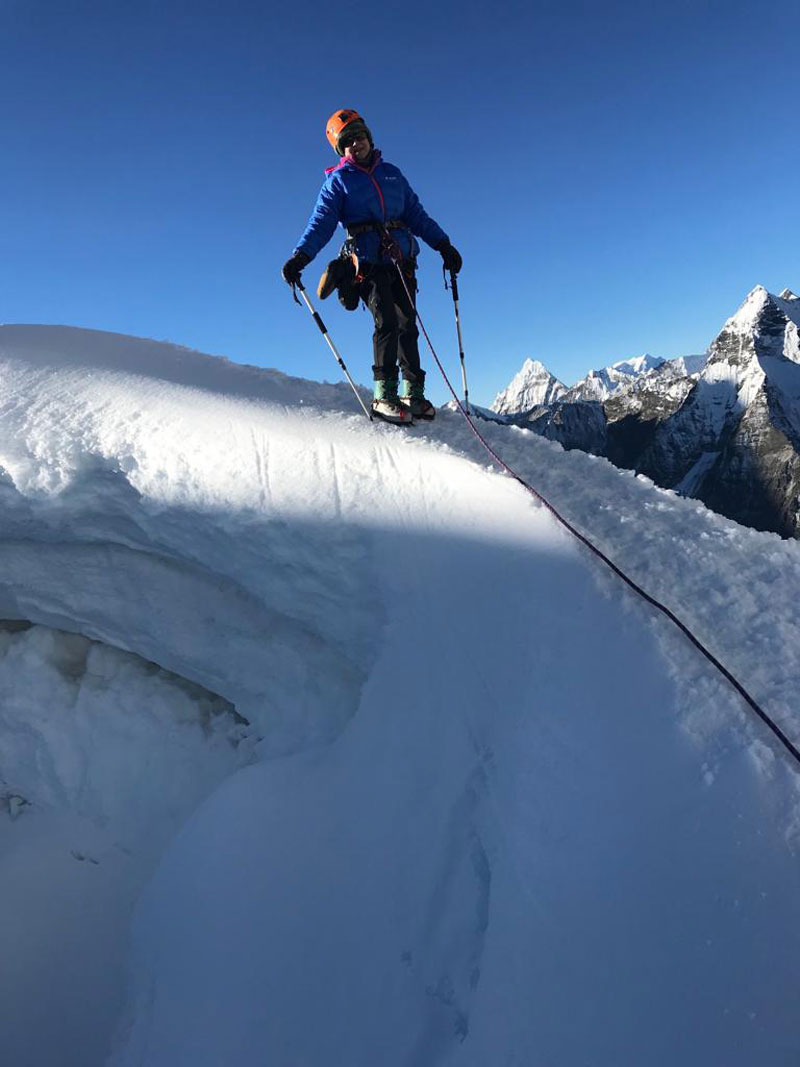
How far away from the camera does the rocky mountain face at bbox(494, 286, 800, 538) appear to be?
371ft

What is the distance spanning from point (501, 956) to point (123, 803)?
398 cm

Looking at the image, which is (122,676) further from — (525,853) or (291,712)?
(525,853)

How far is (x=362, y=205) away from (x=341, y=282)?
0.68m

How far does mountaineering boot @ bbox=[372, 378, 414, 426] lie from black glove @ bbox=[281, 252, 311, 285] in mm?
1126

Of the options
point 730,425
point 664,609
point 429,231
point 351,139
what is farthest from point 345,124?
point 730,425

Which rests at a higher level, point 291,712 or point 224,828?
point 291,712

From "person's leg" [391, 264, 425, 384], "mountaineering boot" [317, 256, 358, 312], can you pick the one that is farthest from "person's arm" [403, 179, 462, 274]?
"mountaineering boot" [317, 256, 358, 312]

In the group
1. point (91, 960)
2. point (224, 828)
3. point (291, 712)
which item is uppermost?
point (291, 712)

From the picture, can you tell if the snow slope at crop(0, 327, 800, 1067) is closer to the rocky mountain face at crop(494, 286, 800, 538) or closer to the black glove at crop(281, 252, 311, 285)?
the black glove at crop(281, 252, 311, 285)

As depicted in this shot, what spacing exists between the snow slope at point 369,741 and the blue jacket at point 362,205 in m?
1.41

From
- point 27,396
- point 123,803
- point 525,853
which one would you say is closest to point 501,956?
Result: point 525,853

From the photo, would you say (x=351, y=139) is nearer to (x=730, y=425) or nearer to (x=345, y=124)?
(x=345, y=124)

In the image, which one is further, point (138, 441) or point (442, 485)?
point (138, 441)

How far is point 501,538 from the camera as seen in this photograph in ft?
10.9
